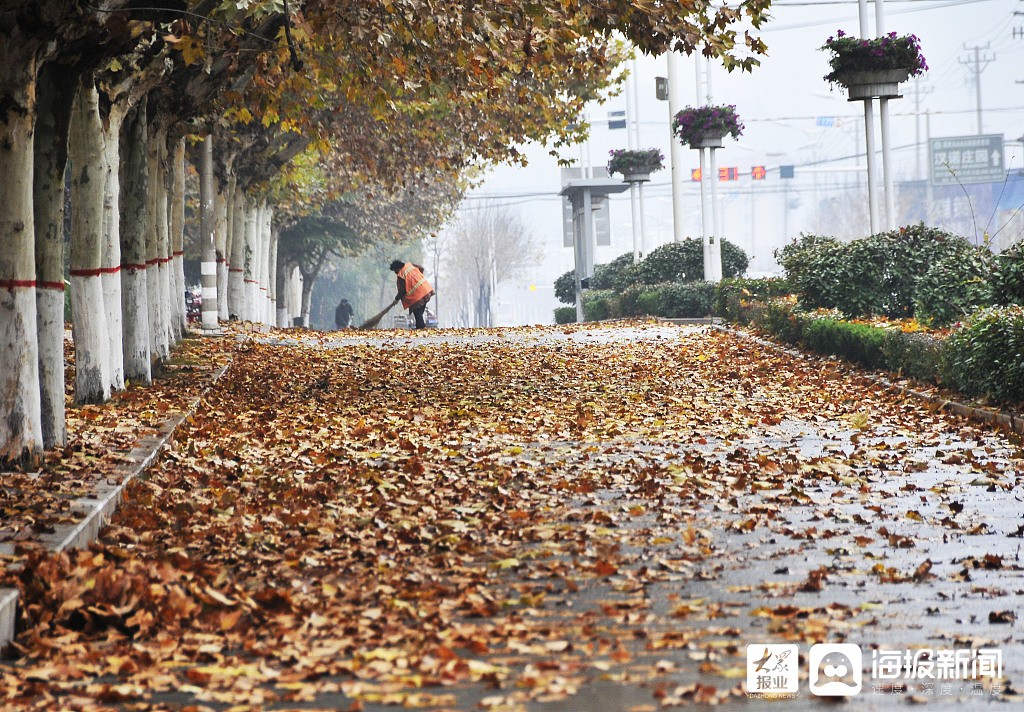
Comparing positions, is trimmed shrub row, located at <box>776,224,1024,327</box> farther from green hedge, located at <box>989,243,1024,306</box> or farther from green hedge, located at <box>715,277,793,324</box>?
green hedge, located at <box>715,277,793,324</box>

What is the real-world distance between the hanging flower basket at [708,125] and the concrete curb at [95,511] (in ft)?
75.9

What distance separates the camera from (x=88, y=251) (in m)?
15.0

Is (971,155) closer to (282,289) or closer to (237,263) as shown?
(282,289)

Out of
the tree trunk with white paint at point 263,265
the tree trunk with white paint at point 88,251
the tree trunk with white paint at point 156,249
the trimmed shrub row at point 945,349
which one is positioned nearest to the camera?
the trimmed shrub row at point 945,349

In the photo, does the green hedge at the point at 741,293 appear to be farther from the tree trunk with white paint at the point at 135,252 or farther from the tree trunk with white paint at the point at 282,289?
the tree trunk with white paint at the point at 282,289

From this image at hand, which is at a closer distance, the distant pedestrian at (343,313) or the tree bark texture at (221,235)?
the tree bark texture at (221,235)

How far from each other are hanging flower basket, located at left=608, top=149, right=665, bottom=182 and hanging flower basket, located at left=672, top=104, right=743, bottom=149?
1138 cm

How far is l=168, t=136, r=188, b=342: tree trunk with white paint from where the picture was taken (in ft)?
74.9

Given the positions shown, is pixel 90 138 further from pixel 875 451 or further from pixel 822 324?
pixel 822 324

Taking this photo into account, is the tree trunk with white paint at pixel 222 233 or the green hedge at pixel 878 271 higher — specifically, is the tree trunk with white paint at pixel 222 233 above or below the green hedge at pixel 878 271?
above

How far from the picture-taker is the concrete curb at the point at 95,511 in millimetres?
6529

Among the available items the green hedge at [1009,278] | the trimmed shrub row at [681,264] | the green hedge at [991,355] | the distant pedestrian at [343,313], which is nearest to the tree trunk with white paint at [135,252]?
the green hedge at [991,355]

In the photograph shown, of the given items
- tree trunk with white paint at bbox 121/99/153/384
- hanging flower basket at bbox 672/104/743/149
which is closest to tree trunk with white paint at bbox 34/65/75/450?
tree trunk with white paint at bbox 121/99/153/384

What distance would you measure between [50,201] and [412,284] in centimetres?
2424
